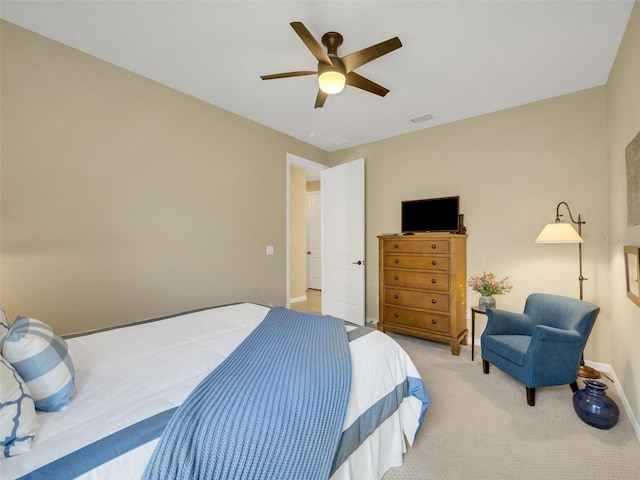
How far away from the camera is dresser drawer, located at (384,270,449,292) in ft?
10.2

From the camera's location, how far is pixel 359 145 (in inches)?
172

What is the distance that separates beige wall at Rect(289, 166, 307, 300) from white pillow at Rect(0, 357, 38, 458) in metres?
4.72

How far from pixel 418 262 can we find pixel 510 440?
1.78m

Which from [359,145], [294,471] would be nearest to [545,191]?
[359,145]

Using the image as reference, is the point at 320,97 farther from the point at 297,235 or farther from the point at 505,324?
the point at 297,235

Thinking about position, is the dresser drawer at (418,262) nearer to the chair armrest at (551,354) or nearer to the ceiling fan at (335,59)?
the chair armrest at (551,354)

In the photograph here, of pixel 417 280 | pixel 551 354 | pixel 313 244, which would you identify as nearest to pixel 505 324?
pixel 551 354

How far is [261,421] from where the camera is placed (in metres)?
0.96

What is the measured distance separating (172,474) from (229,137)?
3.11 meters

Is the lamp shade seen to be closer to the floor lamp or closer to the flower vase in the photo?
the floor lamp

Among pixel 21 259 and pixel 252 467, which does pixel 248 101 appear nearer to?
pixel 21 259

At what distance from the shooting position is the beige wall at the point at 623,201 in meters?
1.84

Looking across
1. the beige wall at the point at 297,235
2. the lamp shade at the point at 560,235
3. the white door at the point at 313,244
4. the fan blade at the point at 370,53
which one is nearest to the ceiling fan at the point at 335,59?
the fan blade at the point at 370,53

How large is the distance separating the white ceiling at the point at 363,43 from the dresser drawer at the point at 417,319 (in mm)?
2309
